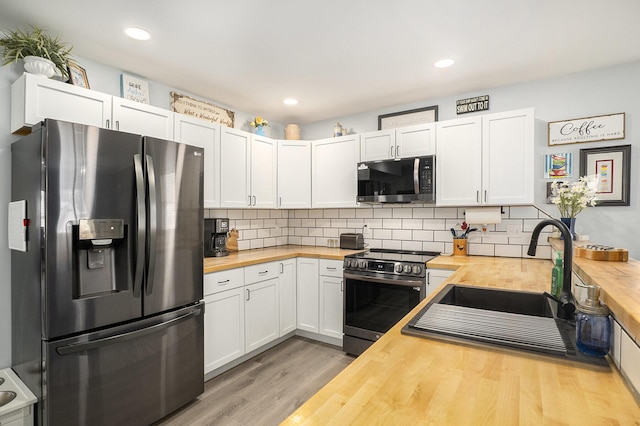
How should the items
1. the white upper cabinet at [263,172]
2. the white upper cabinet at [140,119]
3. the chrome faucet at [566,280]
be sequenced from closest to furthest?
the chrome faucet at [566,280]
the white upper cabinet at [140,119]
the white upper cabinet at [263,172]

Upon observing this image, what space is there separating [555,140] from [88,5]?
3490mm

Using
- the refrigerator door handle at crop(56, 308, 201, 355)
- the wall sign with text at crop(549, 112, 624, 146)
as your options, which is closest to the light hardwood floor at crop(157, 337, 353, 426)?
the refrigerator door handle at crop(56, 308, 201, 355)

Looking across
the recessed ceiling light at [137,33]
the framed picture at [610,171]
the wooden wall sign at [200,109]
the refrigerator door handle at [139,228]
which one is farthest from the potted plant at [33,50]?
the framed picture at [610,171]

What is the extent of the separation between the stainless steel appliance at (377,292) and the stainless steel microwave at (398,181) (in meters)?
0.57

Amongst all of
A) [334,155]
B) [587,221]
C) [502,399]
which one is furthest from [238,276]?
[587,221]

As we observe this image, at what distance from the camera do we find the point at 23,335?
73.1 inches

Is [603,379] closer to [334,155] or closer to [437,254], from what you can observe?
[437,254]

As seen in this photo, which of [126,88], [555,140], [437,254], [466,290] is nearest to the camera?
Answer: [466,290]

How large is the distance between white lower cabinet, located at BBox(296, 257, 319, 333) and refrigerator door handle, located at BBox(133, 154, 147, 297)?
69.7 inches

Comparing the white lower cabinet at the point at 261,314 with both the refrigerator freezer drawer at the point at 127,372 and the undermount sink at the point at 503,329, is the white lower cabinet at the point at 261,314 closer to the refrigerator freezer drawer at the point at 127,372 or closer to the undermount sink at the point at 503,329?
the refrigerator freezer drawer at the point at 127,372

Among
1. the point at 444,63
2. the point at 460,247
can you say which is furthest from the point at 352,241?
the point at 444,63

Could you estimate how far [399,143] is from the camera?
3.22m

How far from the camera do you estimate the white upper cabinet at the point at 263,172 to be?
134 inches

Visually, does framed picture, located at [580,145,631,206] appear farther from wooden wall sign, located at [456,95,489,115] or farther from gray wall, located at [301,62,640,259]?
wooden wall sign, located at [456,95,489,115]
